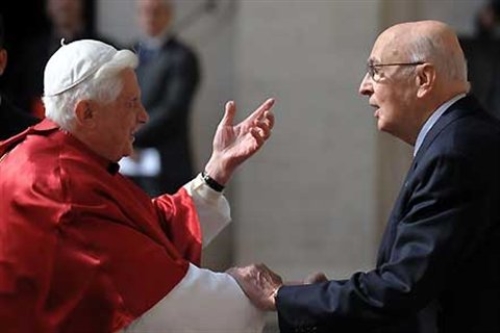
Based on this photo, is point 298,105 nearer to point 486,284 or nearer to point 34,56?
point 34,56

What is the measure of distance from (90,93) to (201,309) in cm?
72

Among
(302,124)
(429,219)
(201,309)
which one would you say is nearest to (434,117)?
(429,219)

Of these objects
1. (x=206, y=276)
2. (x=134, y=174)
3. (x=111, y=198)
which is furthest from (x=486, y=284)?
(x=134, y=174)

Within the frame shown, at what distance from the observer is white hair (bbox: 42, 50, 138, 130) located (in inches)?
182

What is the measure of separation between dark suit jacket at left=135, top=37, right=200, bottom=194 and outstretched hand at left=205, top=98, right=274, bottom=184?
290cm

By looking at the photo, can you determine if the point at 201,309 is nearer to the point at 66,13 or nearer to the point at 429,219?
the point at 429,219

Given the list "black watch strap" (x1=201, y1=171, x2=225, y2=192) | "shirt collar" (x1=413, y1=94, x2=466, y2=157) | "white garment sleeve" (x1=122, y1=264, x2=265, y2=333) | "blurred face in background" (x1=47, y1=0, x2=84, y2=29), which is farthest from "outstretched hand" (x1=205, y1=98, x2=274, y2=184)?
"blurred face in background" (x1=47, y1=0, x2=84, y2=29)

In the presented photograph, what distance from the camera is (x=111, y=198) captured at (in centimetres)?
462

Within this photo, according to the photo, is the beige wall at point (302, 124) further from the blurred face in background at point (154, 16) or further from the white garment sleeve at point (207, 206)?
the white garment sleeve at point (207, 206)

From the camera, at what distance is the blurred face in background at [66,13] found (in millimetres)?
8438

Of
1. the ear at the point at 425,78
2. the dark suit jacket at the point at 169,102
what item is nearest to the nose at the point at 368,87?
the ear at the point at 425,78

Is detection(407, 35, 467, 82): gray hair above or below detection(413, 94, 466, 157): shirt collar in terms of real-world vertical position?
above

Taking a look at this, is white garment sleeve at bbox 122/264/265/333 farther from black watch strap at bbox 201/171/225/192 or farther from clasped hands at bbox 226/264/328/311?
black watch strap at bbox 201/171/225/192

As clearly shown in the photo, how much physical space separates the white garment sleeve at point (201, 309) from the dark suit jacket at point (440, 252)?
144 millimetres
